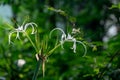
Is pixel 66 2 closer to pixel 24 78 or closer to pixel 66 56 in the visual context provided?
pixel 66 56

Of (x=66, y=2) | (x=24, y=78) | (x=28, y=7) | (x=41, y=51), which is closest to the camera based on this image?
(x=41, y=51)

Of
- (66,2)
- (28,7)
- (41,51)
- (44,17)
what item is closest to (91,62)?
(41,51)

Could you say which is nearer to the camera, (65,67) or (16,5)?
(65,67)

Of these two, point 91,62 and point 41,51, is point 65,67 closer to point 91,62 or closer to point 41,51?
point 91,62

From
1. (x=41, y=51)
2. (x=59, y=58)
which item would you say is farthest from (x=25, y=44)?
(x=41, y=51)

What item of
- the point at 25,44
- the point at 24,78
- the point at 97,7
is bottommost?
the point at 24,78

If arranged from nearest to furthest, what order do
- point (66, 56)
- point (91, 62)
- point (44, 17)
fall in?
point (91, 62)
point (66, 56)
point (44, 17)

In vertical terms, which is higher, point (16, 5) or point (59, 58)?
point (16, 5)
